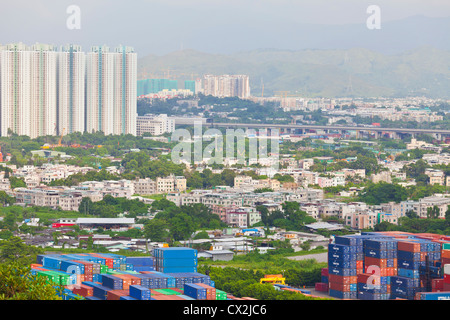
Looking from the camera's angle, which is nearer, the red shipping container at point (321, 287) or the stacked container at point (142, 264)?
the stacked container at point (142, 264)

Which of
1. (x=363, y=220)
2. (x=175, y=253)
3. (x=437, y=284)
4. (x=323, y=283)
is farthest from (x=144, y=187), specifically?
(x=437, y=284)

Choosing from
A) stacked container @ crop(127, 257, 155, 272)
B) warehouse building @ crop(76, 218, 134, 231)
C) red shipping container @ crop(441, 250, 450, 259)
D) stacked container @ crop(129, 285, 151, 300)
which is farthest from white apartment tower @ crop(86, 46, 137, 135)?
stacked container @ crop(129, 285, 151, 300)

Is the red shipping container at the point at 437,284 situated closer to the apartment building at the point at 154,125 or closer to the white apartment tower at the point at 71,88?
the white apartment tower at the point at 71,88

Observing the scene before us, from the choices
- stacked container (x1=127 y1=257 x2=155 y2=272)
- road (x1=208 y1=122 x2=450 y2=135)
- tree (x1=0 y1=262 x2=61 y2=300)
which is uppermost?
tree (x1=0 y1=262 x2=61 y2=300)

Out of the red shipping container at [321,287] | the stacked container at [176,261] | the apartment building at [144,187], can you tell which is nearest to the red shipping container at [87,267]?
the stacked container at [176,261]

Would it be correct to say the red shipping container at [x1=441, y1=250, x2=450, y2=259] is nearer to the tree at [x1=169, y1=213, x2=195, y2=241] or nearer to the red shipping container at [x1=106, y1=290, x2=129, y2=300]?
the red shipping container at [x1=106, y1=290, x2=129, y2=300]

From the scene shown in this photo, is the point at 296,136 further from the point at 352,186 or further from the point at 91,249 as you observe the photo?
the point at 91,249

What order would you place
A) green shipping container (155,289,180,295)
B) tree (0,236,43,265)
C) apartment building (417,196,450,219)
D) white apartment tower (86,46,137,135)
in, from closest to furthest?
1. green shipping container (155,289,180,295)
2. tree (0,236,43,265)
3. apartment building (417,196,450,219)
4. white apartment tower (86,46,137,135)

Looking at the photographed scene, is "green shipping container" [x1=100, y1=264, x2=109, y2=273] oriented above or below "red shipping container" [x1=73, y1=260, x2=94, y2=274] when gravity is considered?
below
